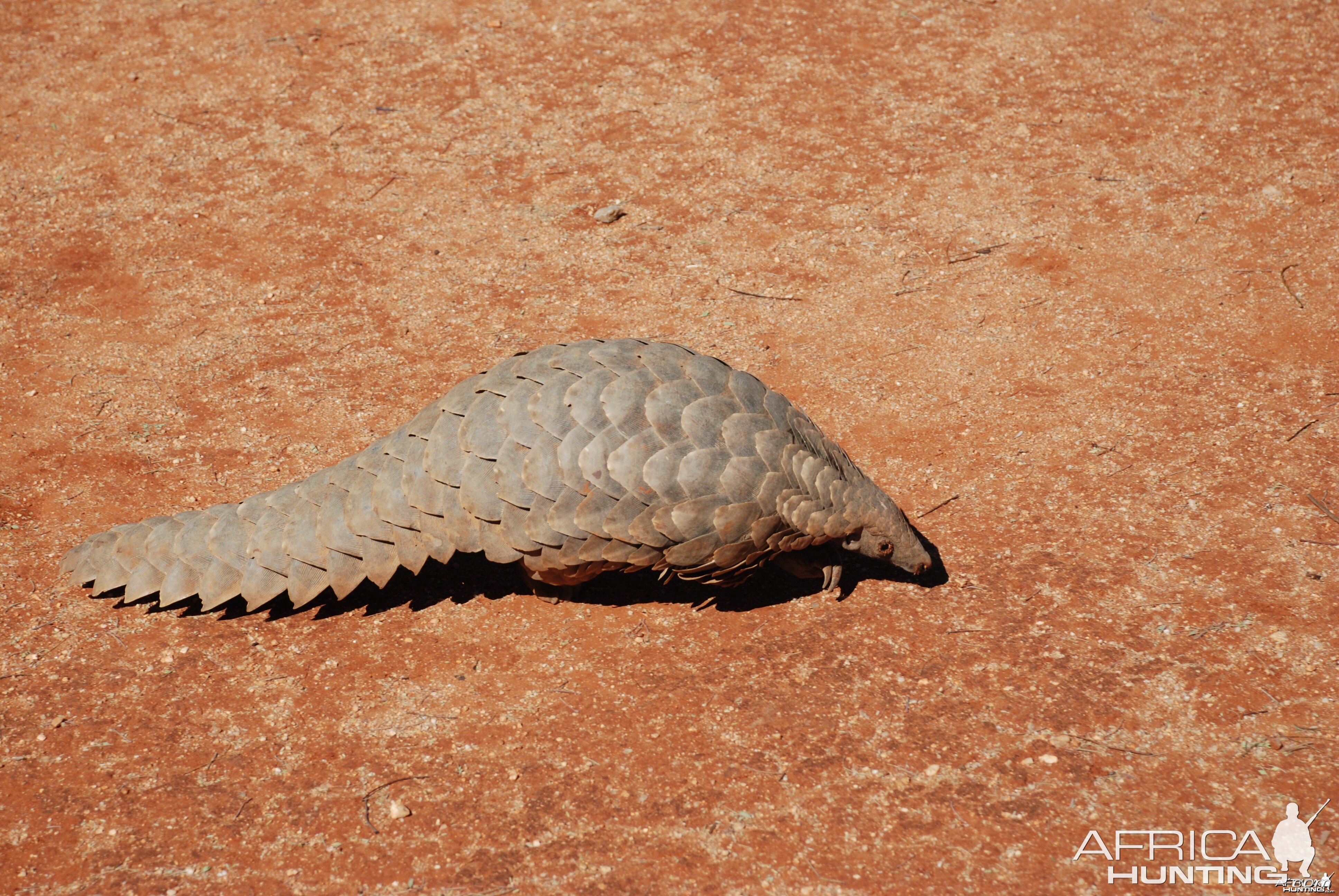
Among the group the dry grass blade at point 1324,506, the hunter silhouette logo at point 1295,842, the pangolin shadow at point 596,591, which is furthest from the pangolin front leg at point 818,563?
the dry grass blade at point 1324,506

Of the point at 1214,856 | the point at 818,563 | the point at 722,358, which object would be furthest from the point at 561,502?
the point at 1214,856

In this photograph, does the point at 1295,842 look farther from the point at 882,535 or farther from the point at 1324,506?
the point at 1324,506

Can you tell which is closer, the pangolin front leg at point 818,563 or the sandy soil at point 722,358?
the sandy soil at point 722,358

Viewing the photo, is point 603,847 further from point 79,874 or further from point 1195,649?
point 1195,649

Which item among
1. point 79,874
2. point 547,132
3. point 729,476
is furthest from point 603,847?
point 547,132

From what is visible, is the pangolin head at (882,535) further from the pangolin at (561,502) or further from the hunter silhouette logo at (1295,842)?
the hunter silhouette logo at (1295,842)
